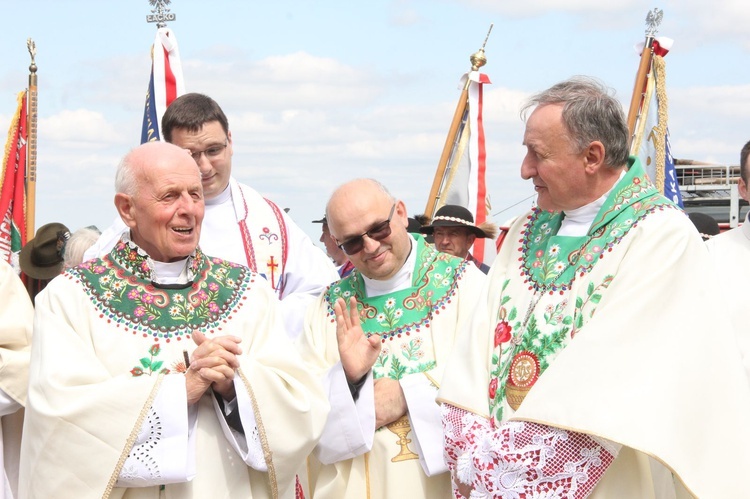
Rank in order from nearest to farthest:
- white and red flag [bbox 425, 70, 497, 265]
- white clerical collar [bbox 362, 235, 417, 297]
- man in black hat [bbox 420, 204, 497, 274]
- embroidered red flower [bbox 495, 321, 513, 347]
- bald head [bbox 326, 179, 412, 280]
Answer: embroidered red flower [bbox 495, 321, 513, 347] → bald head [bbox 326, 179, 412, 280] → white clerical collar [bbox 362, 235, 417, 297] → man in black hat [bbox 420, 204, 497, 274] → white and red flag [bbox 425, 70, 497, 265]

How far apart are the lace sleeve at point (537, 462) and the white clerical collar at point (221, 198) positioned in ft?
9.53

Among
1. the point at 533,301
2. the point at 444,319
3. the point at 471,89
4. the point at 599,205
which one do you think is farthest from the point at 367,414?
the point at 471,89

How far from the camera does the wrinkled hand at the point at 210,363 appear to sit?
4.26 meters

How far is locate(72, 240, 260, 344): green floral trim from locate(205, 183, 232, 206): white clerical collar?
168cm

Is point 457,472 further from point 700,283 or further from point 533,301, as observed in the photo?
point 700,283

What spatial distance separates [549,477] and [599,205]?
3.79 ft

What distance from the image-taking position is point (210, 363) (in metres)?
4.25

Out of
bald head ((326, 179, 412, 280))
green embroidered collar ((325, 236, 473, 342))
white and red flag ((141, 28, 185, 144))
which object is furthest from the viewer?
white and red flag ((141, 28, 185, 144))

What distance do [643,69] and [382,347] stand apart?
5635mm

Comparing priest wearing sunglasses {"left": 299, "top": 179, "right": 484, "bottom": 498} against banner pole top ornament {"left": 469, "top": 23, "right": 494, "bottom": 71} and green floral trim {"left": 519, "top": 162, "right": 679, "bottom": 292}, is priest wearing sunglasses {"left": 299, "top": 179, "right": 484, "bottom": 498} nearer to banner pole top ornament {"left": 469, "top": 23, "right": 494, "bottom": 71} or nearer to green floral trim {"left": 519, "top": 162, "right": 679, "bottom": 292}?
green floral trim {"left": 519, "top": 162, "right": 679, "bottom": 292}

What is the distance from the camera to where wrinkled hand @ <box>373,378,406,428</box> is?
16.3 ft

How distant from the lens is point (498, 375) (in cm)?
443

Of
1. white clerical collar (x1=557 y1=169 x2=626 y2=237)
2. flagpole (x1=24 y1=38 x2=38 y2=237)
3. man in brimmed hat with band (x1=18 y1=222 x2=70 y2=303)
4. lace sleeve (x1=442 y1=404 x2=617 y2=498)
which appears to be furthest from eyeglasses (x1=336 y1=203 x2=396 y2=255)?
flagpole (x1=24 y1=38 x2=38 y2=237)

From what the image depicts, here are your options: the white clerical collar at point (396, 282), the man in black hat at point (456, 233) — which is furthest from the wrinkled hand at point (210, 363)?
the man in black hat at point (456, 233)
